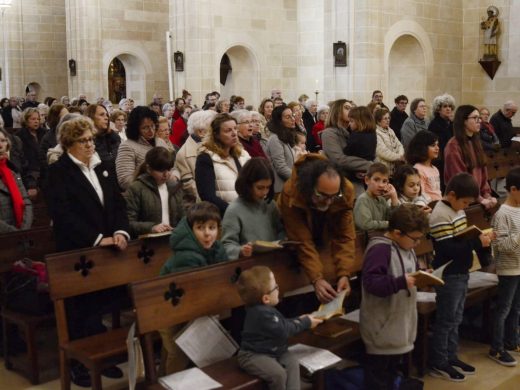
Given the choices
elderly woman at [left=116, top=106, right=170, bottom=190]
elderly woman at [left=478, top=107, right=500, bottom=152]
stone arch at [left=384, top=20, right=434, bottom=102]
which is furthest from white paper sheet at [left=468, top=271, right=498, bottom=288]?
stone arch at [left=384, top=20, right=434, bottom=102]

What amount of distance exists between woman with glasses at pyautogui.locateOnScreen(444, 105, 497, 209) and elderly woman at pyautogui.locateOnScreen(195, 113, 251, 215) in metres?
2.21

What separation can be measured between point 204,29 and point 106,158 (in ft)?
32.8

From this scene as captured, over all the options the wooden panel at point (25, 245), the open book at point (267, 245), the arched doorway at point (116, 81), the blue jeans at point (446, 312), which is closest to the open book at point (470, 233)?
the blue jeans at point (446, 312)

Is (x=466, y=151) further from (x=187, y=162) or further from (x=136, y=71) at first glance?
(x=136, y=71)

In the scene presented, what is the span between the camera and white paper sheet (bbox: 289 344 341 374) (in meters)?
3.83

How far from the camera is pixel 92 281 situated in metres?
4.38

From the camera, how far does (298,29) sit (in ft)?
64.6

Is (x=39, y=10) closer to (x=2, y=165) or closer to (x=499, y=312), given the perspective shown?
(x=2, y=165)

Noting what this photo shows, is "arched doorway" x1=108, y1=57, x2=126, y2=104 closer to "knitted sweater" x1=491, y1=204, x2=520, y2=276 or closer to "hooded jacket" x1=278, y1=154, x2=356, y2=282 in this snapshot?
"knitted sweater" x1=491, y1=204, x2=520, y2=276

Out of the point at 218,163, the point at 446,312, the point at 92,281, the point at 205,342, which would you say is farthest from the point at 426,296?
the point at 92,281

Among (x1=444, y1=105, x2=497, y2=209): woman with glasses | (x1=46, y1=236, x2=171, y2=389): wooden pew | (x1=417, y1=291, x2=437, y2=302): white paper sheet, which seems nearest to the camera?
(x1=46, y1=236, x2=171, y2=389): wooden pew

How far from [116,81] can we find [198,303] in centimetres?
1824

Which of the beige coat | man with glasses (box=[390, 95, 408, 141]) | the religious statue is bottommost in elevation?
the beige coat

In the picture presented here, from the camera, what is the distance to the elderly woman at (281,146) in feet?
23.1
